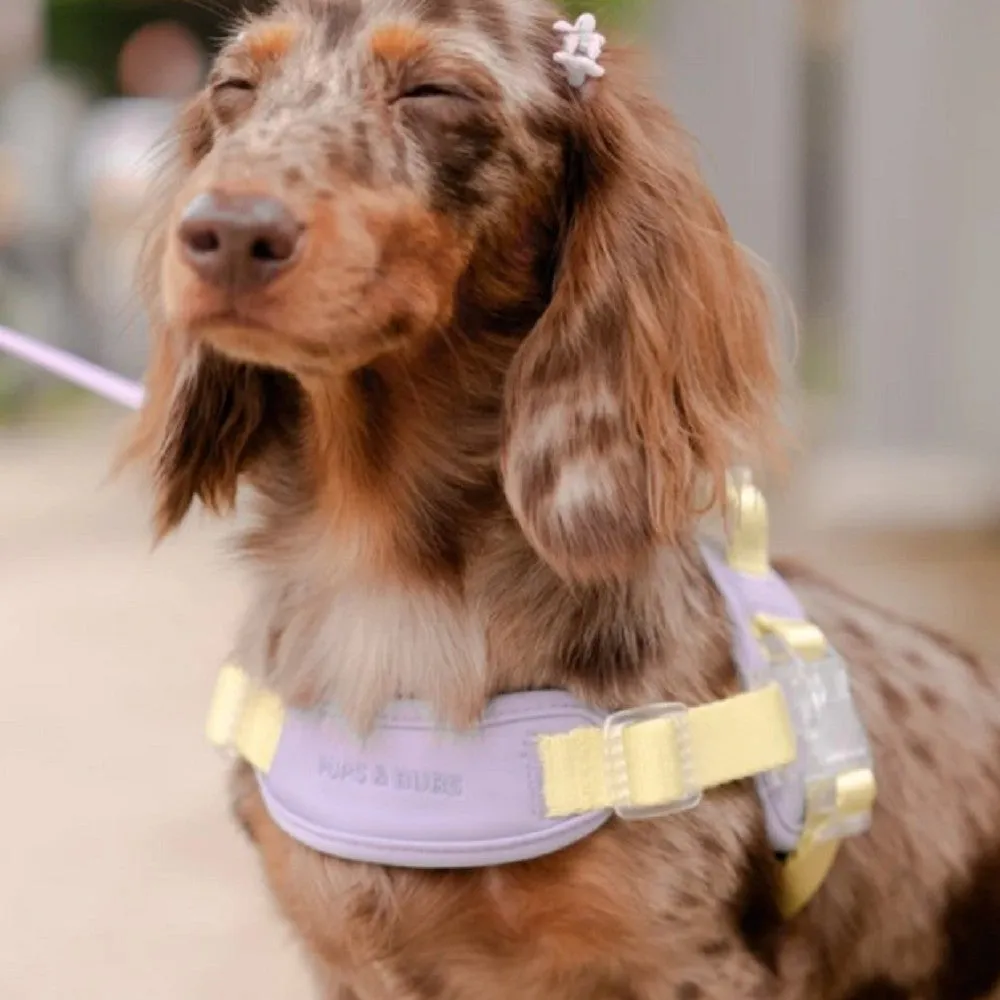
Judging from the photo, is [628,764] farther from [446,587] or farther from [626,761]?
[446,587]

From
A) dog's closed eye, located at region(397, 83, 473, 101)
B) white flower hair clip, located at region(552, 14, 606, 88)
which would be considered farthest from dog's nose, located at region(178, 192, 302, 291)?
white flower hair clip, located at region(552, 14, 606, 88)

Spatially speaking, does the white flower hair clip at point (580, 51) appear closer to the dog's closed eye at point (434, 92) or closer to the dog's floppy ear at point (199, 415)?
the dog's closed eye at point (434, 92)

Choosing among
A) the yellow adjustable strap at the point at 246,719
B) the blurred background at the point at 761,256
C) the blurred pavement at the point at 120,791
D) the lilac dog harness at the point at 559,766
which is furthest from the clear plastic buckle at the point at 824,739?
the blurred background at the point at 761,256

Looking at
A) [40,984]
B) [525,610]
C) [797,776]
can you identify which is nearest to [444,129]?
[525,610]

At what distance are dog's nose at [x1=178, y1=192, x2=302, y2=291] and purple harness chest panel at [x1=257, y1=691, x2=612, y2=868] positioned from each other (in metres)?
0.42

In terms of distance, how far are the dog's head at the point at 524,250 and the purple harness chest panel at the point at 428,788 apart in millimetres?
144

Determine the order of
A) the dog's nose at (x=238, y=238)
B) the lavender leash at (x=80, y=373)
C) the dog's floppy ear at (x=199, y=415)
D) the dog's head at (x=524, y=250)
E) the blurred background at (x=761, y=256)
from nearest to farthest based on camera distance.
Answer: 1. the dog's nose at (x=238, y=238)
2. the dog's head at (x=524, y=250)
3. the dog's floppy ear at (x=199, y=415)
4. the lavender leash at (x=80, y=373)
5. the blurred background at (x=761, y=256)

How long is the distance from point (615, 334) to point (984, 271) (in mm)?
2734

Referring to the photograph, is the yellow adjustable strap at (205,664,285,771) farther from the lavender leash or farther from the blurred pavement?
the lavender leash

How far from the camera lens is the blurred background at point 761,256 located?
2434 mm

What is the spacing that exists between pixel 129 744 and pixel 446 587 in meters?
1.34

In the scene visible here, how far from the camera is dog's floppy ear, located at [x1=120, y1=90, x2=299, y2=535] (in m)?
1.35

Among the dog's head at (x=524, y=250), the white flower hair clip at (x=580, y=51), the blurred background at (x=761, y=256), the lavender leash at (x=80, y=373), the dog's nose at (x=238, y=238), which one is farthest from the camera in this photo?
the blurred background at (x=761, y=256)

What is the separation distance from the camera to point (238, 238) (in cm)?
100
